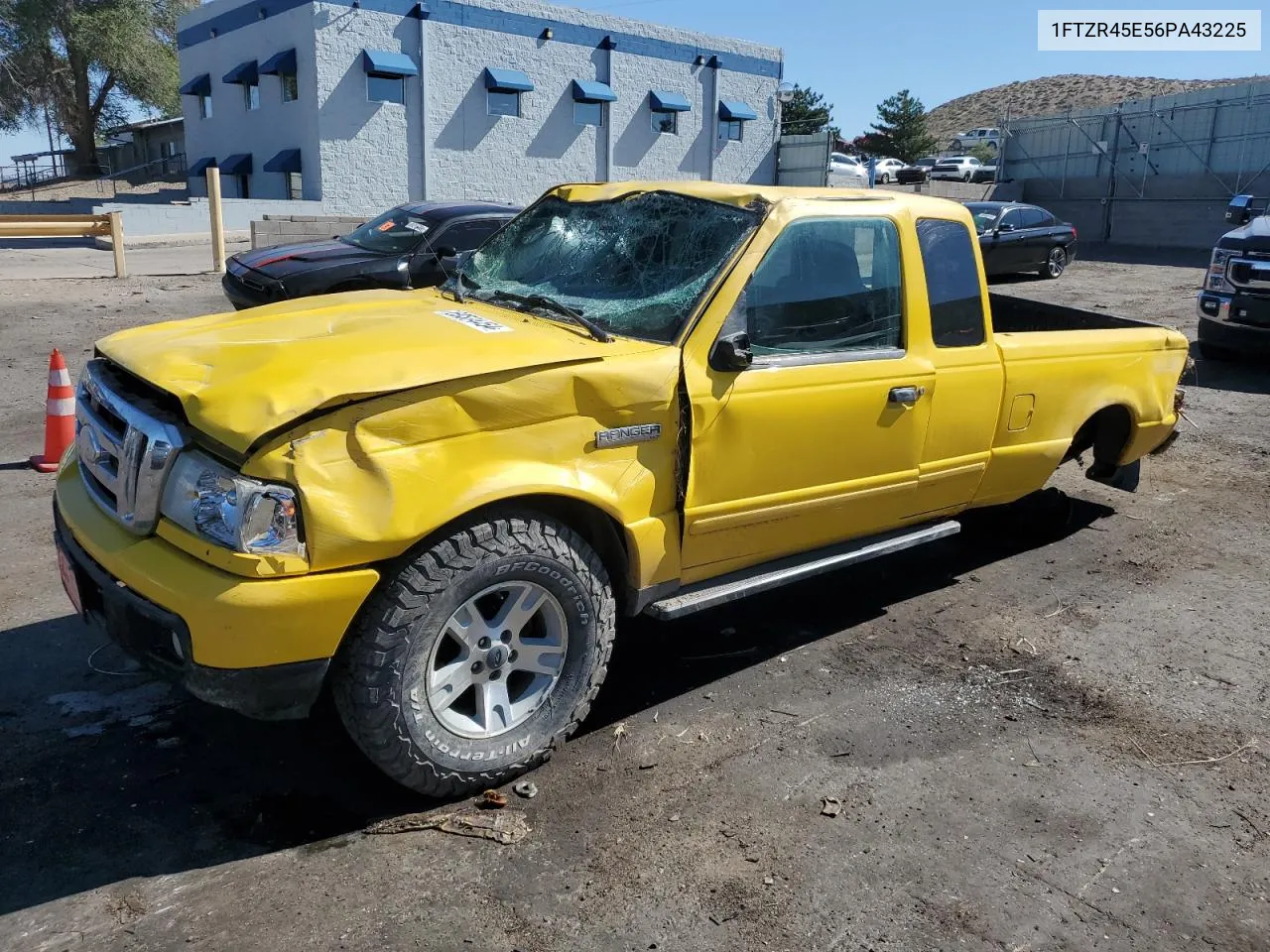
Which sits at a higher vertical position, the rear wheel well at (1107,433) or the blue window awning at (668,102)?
the blue window awning at (668,102)

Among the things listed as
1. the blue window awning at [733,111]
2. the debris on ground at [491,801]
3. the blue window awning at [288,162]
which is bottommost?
the debris on ground at [491,801]

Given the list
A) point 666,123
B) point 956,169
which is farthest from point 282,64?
point 956,169

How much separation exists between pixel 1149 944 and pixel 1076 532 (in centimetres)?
371

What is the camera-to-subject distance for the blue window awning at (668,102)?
3275 centimetres

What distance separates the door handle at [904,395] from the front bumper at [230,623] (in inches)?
89.6

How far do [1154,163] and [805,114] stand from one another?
35.5 m

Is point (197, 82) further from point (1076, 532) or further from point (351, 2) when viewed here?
point (1076, 532)

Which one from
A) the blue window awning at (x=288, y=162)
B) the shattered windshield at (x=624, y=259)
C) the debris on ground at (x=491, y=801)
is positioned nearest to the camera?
the debris on ground at (x=491, y=801)

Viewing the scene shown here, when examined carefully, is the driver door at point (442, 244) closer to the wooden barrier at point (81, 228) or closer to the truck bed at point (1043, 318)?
the truck bed at point (1043, 318)

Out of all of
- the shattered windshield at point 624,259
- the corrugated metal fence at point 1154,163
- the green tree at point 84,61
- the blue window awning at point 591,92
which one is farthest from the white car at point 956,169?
the shattered windshield at point 624,259

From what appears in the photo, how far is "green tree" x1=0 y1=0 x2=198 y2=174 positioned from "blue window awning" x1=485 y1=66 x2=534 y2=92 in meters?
20.1

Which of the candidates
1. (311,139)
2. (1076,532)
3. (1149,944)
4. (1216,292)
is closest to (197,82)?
(311,139)

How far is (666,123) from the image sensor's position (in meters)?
33.9

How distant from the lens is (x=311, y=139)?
88.2 ft
